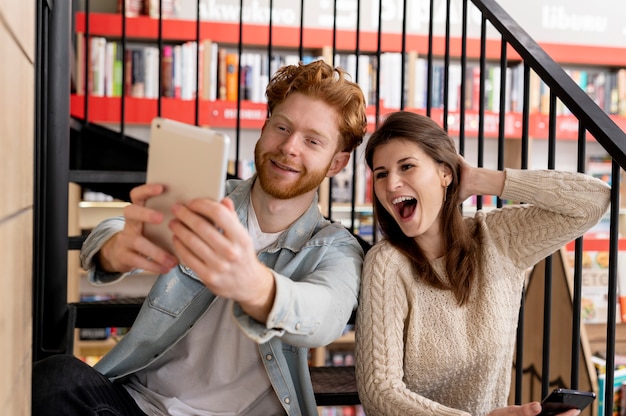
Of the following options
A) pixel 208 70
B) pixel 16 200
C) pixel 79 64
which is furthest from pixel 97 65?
pixel 16 200

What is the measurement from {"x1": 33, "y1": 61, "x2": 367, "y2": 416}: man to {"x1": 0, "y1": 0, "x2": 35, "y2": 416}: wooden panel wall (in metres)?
0.18

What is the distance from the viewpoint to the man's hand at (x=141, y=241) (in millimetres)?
1002

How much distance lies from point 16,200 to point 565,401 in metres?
1.00

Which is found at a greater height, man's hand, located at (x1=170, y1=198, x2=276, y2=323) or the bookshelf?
the bookshelf

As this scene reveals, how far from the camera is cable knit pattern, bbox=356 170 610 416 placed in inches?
56.4

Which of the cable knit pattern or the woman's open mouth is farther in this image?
the woman's open mouth

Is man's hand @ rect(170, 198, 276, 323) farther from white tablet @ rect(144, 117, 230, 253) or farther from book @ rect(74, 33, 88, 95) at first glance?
book @ rect(74, 33, 88, 95)

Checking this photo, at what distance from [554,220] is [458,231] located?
8.9 inches

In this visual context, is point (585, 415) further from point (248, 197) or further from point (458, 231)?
point (248, 197)

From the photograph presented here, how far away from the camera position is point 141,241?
1.04 m

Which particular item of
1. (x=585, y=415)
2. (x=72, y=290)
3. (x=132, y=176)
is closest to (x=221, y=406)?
(x=132, y=176)

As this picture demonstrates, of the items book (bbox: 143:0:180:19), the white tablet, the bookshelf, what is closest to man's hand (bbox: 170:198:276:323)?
the white tablet

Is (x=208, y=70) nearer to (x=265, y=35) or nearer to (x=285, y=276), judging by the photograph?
(x=265, y=35)

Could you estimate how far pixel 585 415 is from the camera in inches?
124
